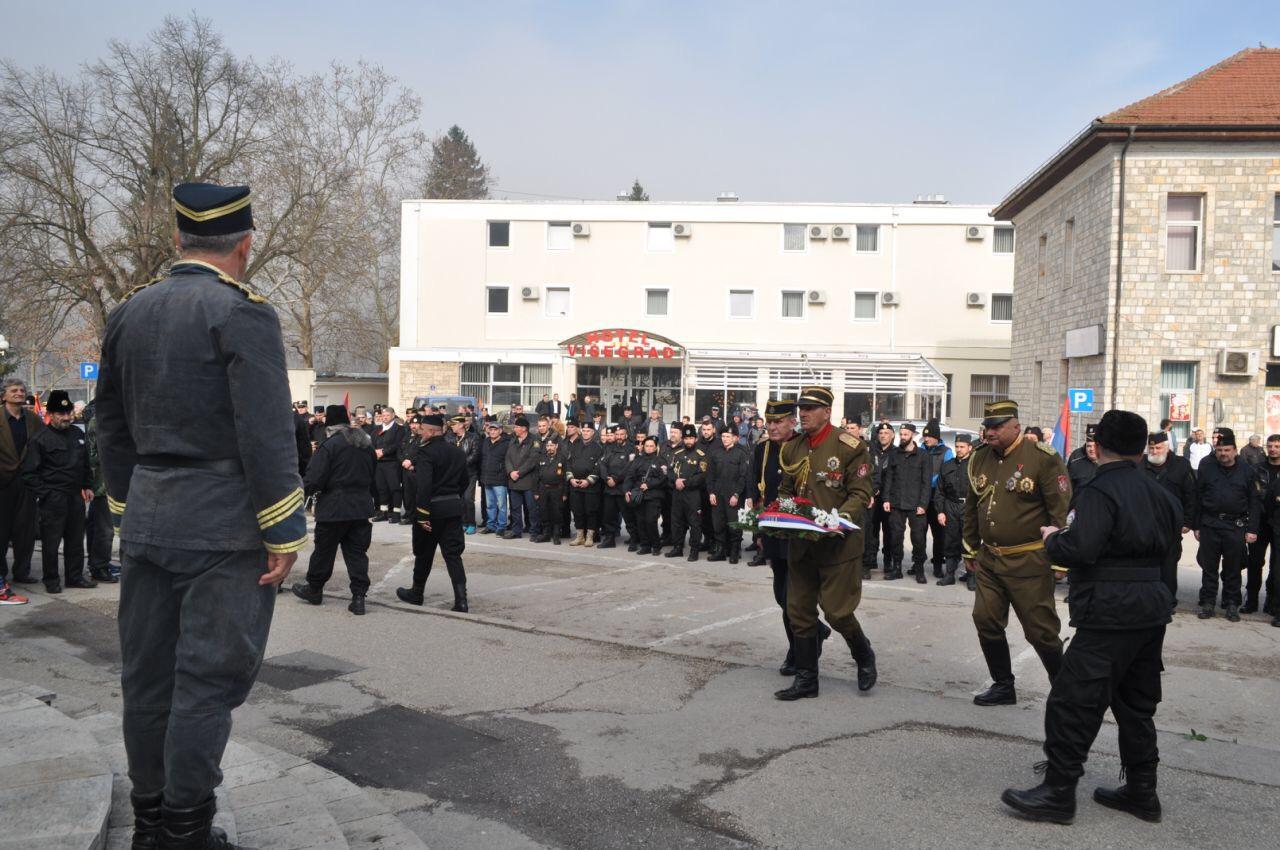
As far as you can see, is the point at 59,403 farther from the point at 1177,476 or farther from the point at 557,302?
the point at 557,302

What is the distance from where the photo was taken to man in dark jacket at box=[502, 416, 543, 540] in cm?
1628

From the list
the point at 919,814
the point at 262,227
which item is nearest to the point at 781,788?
the point at 919,814

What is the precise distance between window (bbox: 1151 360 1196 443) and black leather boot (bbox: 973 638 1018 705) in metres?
17.5

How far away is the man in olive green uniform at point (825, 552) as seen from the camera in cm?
679

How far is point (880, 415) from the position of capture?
131 ft

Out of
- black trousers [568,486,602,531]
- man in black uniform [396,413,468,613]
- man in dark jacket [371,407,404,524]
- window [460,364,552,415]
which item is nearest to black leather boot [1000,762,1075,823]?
man in black uniform [396,413,468,613]

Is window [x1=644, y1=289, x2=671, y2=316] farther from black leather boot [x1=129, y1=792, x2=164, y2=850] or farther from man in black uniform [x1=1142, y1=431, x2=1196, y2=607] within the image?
black leather boot [x1=129, y1=792, x2=164, y2=850]

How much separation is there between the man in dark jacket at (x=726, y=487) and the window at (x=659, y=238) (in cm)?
2820

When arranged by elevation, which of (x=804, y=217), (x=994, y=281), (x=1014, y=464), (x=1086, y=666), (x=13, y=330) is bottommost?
(x=1086, y=666)

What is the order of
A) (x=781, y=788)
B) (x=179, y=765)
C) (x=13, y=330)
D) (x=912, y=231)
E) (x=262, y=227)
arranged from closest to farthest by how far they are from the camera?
(x=179, y=765) < (x=781, y=788) < (x=13, y=330) < (x=262, y=227) < (x=912, y=231)

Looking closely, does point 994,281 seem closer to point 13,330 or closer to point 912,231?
point 912,231

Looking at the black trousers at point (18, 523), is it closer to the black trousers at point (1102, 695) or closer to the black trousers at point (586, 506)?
the black trousers at point (586, 506)

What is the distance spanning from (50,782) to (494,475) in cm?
1277

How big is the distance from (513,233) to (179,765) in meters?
40.2
